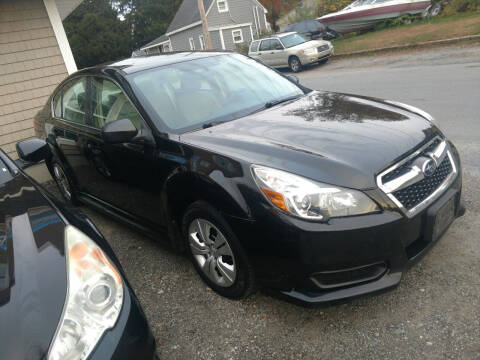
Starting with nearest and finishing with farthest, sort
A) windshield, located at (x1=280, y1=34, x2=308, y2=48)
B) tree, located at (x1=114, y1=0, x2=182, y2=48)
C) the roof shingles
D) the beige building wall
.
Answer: the beige building wall → windshield, located at (x1=280, y1=34, x2=308, y2=48) → the roof shingles → tree, located at (x1=114, y1=0, x2=182, y2=48)

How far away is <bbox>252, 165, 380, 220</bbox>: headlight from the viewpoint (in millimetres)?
2117

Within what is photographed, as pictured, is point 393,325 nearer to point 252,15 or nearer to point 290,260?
point 290,260

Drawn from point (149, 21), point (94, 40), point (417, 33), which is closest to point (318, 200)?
point (417, 33)

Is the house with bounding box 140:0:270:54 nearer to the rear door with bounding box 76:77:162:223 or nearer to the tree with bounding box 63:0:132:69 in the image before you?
the tree with bounding box 63:0:132:69

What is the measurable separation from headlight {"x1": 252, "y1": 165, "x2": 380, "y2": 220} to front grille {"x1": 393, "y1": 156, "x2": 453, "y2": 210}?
0.21m

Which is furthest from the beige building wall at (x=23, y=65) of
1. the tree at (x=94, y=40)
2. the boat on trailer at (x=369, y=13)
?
the tree at (x=94, y=40)

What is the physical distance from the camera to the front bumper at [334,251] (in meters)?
2.10

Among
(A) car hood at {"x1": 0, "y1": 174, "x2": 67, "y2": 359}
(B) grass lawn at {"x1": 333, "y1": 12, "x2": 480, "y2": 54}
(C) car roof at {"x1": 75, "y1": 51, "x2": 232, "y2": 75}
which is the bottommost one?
(B) grass lawn at {"x1": 333, "y1": 12, "x2": 480, "y2": 54}

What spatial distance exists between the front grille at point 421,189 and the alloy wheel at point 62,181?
3828mm

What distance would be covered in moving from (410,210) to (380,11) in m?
20.1

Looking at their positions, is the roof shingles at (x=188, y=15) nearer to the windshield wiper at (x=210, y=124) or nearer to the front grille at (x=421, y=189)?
the windshield wiper at (x=210, y=124)

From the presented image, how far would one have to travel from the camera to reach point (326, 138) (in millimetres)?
2518

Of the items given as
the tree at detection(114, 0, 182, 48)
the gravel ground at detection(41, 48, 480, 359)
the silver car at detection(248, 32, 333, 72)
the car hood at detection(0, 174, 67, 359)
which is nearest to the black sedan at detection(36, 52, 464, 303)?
the gravel ground at detection(41, 48, 480, 359)

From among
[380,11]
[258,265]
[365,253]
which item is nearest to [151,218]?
[258,265]
